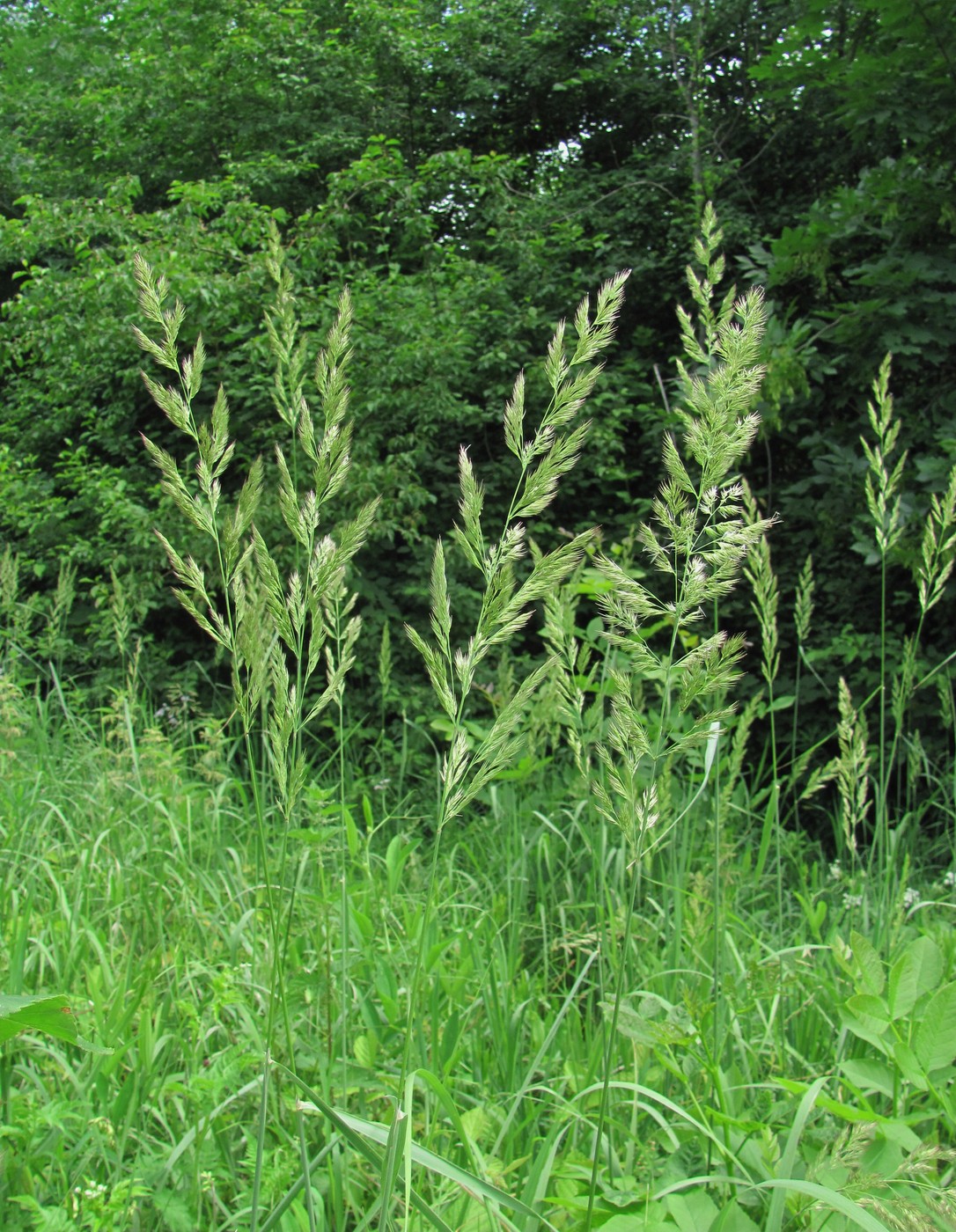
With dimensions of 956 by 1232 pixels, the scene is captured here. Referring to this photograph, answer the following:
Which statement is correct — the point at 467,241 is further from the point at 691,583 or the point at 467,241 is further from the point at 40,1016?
the point at 40,1016

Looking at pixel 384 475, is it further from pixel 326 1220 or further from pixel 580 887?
pixel 326 1220

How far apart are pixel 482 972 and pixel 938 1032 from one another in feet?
2.62

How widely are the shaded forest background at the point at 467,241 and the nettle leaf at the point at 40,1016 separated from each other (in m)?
2.54

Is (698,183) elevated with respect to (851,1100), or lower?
elevated

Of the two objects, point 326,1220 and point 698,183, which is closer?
point 326,1220

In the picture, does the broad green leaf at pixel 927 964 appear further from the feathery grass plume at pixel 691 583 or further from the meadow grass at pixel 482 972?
the feathery grass plume at pixel 691 583

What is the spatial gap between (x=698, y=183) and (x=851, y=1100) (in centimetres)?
585

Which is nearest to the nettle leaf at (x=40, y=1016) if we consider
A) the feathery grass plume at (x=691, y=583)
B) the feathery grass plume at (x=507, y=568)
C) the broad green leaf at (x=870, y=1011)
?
the feathery grass plume at (x=507, y=568)

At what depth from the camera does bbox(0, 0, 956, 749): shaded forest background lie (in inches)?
167

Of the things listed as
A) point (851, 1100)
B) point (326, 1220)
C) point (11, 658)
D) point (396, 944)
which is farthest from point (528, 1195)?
point (11, 658)

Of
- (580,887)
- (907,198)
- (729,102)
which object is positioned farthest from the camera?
(729,102)

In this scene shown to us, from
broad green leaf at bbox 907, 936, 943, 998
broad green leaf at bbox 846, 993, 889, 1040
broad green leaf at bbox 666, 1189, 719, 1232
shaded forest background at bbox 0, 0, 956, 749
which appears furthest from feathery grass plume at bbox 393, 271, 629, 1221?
shaded forest background at bbox 0, 0, 956, 749

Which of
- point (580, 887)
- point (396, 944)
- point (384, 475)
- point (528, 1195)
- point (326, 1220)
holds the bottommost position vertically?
point (580, 887)

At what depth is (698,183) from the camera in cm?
591
